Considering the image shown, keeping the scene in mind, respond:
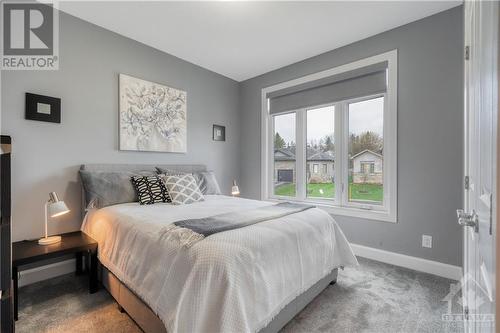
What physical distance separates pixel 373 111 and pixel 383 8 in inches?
42.2

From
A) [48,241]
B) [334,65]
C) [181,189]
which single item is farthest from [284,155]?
[48,241]

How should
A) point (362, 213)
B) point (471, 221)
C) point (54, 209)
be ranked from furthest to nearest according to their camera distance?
point (362, 213)
point (54, 209)
point (471, 221)

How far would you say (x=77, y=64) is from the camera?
2.46 m

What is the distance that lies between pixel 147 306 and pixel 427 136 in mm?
2906

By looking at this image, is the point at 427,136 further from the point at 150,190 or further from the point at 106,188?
the point at 106,188

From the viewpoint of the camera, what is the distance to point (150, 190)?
8.15 ft

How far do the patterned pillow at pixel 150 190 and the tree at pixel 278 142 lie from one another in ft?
6.59

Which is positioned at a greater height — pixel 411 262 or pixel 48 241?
pixel 48 241

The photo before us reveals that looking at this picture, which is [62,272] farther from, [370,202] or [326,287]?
[370,202]

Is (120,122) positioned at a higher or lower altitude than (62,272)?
higher

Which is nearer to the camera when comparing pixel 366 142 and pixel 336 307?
pixel 336 307

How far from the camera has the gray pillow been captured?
7.44 feet

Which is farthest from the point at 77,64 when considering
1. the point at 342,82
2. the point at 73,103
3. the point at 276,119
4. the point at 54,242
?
the point at 342,82

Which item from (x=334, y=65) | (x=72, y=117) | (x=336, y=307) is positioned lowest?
(x=336, y=307)
